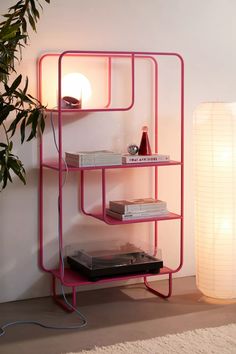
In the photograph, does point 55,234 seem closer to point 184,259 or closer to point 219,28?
point 184,259

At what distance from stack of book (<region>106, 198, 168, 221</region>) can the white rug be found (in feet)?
2.29

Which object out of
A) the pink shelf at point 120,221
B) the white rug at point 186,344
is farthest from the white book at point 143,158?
the white rug at point 186,344

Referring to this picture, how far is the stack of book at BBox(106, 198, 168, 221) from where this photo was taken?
3.59 m

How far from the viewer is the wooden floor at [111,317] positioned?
10.2ft

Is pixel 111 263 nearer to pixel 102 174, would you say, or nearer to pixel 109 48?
pixel 102 174

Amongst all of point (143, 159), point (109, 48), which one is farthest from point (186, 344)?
point (109, 48)

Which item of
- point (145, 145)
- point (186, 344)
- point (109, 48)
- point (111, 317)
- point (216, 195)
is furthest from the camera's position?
point (109, 48)

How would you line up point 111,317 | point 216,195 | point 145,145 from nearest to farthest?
point 111,317 → point 216,195 → point 145,145

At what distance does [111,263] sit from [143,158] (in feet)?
1.87

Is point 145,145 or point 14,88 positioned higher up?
point 14,88

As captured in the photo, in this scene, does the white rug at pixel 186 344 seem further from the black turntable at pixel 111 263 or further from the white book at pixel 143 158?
the white book at pixel 143 158

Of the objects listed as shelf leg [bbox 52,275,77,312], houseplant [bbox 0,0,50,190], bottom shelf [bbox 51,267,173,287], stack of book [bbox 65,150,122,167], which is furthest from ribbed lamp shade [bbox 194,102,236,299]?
houseplant [bbox 0,0,50,190]

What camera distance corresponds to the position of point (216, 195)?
11.6 feet

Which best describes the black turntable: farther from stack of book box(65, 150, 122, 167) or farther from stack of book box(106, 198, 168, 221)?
stack of book box(65, 150, 122, 167)
